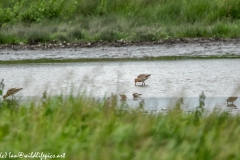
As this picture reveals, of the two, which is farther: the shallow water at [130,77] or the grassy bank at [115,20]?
the grassy bank at [115,20]

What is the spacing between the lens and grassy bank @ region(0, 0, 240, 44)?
1998cm

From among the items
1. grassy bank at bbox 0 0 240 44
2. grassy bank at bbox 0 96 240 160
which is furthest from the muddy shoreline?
grassy bank at bbox 0 96 240 160

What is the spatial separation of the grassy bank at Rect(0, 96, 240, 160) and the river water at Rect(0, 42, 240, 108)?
8.31 ft

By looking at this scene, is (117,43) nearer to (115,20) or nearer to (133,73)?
(115,20)

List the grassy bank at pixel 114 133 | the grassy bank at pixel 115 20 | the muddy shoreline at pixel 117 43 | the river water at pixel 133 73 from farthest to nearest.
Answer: the grassy bank at pixel 115 20 < the muddy shoreline at pixel 117 43 < the river water at pixel 133 73 < the grassy bank at pixel 114 133

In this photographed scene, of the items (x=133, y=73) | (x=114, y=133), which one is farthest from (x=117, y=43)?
(x=114, y=133)

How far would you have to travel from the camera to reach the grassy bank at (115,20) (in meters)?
20.0

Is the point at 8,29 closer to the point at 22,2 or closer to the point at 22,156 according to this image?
the point at 22,2

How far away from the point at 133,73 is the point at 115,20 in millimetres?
6795

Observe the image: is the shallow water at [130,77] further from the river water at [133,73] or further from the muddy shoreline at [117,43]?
the muddy shoreline at [117,43]

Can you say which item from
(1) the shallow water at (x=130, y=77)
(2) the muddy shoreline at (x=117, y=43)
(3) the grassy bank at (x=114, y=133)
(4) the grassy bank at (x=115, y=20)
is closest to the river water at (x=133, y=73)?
(1) the shallow water at (x=130, y=77)

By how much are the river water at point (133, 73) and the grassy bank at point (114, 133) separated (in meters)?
2.53

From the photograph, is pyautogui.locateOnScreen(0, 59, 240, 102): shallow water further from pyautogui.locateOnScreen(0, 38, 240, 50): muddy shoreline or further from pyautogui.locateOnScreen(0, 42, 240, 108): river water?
pyautogui.locateOnScreen(0, 38, 240, 50): muddy shoreline

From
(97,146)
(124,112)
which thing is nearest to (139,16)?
(124,112)
